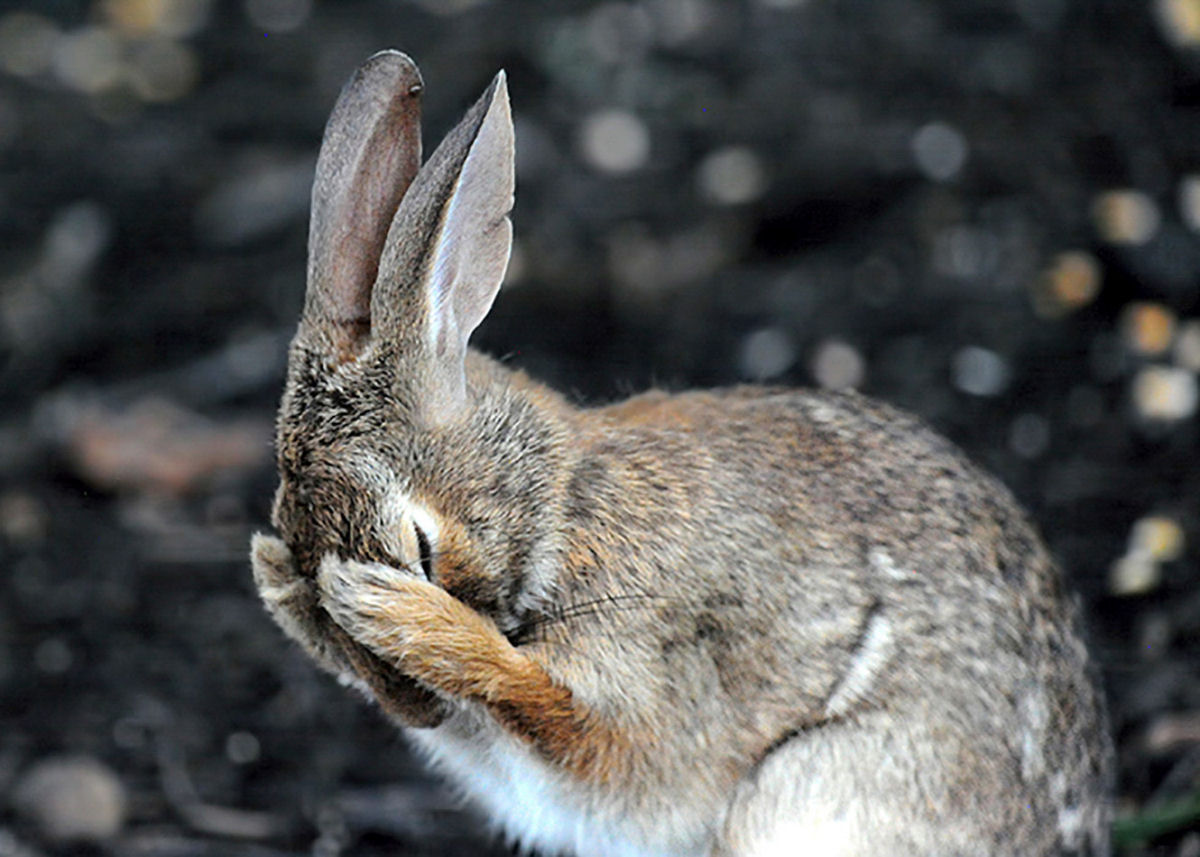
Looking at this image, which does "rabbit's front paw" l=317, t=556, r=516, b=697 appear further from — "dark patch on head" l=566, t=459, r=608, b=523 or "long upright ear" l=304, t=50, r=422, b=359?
"long upright ear" l=304, t=50, r=422, b=359

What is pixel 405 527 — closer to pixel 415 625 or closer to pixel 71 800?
pixel 415 625

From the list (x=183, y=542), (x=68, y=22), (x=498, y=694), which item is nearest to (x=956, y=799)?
(x=498, y=694)

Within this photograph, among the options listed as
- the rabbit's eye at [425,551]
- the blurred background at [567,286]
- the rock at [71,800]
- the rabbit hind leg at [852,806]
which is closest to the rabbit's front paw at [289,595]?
the rabbit's eye at [425,551]

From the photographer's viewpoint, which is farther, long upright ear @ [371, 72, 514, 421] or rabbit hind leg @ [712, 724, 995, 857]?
rabbit hind leg @ [712, 724, 995, 857]

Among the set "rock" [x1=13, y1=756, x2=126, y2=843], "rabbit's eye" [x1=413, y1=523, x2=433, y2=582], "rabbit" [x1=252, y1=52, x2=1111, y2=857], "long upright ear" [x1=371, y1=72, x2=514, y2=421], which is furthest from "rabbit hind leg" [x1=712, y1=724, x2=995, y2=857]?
"rock" [x1=13, y1=756, x2=126, y2=843]

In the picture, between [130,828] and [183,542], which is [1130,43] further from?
[130,828]

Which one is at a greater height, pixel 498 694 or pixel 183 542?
pixel 498 694
